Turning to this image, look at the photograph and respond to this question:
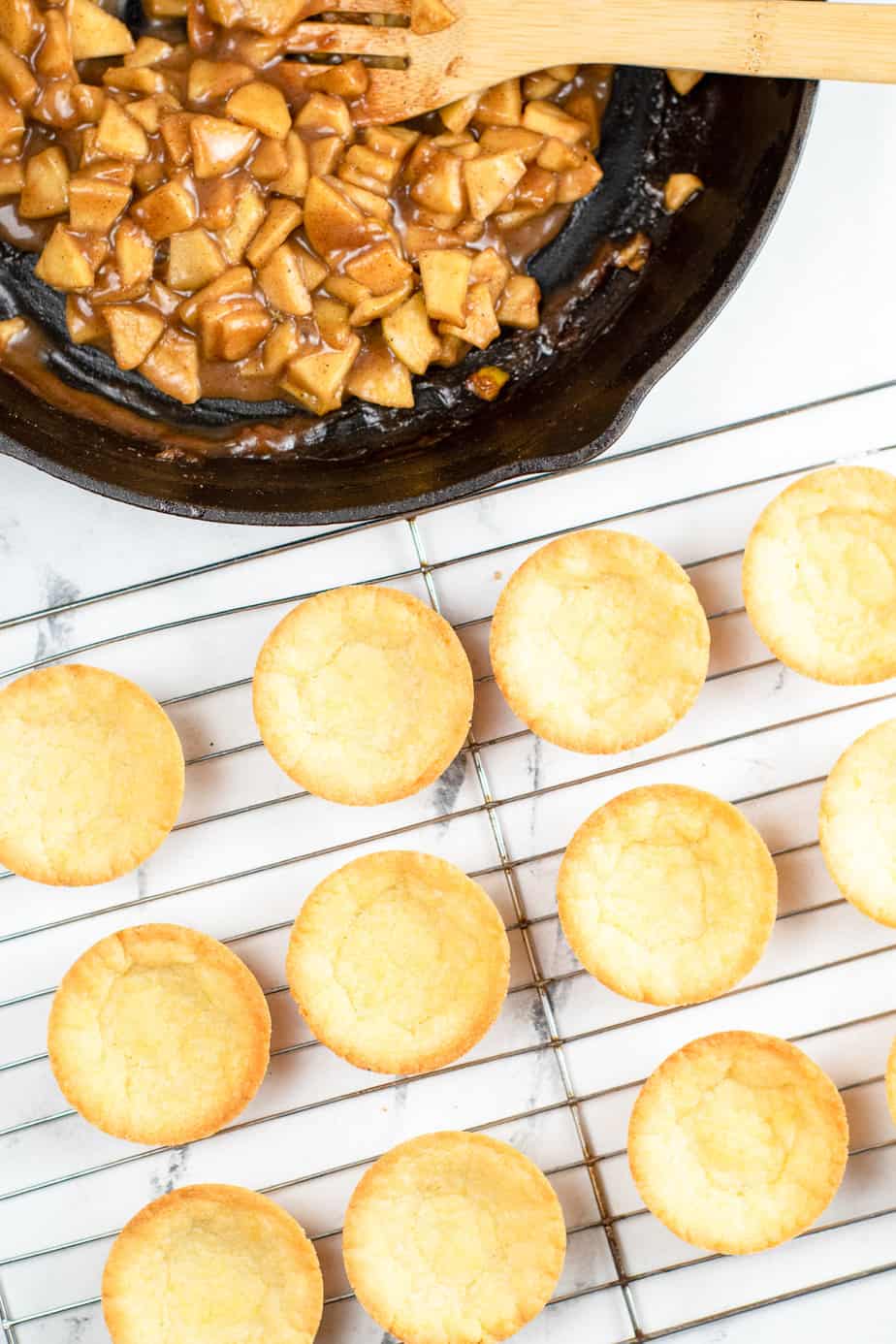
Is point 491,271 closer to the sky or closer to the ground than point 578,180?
closer to the ground

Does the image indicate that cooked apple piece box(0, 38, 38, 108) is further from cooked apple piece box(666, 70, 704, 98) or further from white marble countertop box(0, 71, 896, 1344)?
cooked apple piece box(666, 70, 704, 98)

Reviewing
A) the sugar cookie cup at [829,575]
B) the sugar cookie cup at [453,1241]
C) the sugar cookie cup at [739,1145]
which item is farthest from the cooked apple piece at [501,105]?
the sugar cookie cup at [453,1241]

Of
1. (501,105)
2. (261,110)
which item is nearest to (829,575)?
(501,105)

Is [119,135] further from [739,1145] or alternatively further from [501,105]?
[739,1145]

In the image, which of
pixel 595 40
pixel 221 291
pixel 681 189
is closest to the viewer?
pixel 595 40

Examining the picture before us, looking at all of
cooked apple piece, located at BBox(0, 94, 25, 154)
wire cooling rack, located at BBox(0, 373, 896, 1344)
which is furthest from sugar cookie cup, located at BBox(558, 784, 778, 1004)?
cooked apple piece, located at BBox(0, 94, 25, 154)

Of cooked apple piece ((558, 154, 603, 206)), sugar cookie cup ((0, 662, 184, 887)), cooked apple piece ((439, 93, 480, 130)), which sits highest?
cooked apple piece ((439, 93, 480, 130))

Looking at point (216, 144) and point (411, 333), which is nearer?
point (216, 144)
